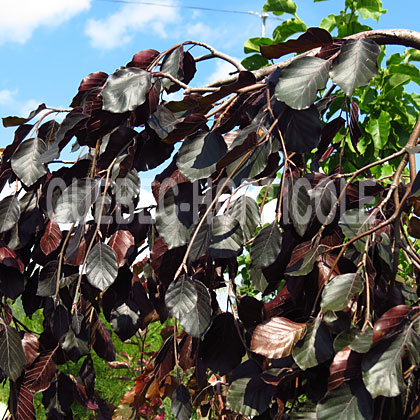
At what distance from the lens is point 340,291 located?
0.81 metres

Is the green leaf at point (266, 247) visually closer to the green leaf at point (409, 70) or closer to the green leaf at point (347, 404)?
the green leaf at point (347, 404)

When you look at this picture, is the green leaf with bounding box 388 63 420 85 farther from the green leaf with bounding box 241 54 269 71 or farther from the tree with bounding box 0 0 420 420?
the tree with bounding box 0 0 420 420

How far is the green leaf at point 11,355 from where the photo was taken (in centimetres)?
116

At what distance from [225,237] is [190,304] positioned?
0.12 m

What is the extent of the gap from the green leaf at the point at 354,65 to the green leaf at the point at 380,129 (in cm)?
168

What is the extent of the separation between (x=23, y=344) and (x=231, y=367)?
1.66 feet

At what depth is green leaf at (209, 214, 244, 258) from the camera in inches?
34.5

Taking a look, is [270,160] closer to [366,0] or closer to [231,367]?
[231,367]

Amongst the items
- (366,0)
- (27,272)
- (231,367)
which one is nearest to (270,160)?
(231,367)

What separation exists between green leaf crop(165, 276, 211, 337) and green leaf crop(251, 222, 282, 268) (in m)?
0.10

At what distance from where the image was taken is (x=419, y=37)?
1217mm

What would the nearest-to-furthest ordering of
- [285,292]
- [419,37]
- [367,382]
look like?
[367,382], [285,292], [419,37]

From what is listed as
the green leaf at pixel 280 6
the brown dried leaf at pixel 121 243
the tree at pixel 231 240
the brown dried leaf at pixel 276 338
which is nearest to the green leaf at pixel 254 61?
the green leaf at pixel 280 6

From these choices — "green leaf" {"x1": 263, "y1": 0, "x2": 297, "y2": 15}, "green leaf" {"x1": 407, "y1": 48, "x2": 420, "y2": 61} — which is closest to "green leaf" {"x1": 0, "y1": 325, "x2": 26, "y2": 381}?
"green leaf" {"x1": 263, "y1": 0, "x2": 297, "y2": 15}
